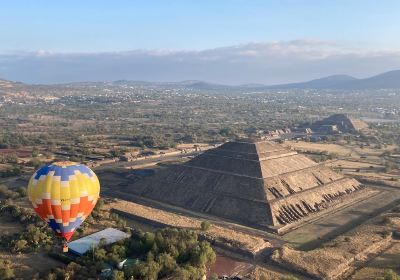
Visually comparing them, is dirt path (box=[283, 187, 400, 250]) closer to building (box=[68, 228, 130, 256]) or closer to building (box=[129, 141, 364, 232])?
building (box=[129, 141, 364, 232])

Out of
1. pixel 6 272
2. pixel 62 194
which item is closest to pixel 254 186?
pixel 62 194

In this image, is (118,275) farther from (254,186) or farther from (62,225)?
(254,186)

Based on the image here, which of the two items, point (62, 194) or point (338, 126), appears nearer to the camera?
point (62, 194)

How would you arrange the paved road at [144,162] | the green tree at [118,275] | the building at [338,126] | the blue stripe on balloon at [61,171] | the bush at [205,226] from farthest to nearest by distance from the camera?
the building at [338,126]
the paved road at [144,162]
the bush at [205,226]
the blue stripe on balloon at [61,171]
the green tree at [118,275]

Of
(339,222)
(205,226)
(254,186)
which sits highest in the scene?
(254,186)

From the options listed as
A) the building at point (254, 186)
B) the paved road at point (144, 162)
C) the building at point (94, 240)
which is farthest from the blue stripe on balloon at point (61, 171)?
the paved road at point (144, 162)

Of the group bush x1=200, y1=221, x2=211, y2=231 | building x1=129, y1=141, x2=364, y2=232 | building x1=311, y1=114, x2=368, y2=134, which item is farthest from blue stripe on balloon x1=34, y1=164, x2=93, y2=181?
building x1=311, y1=114, x2=368, y2=134

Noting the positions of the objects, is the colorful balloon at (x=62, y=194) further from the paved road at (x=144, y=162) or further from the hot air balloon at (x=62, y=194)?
the paved road at (x=144, y=162)
